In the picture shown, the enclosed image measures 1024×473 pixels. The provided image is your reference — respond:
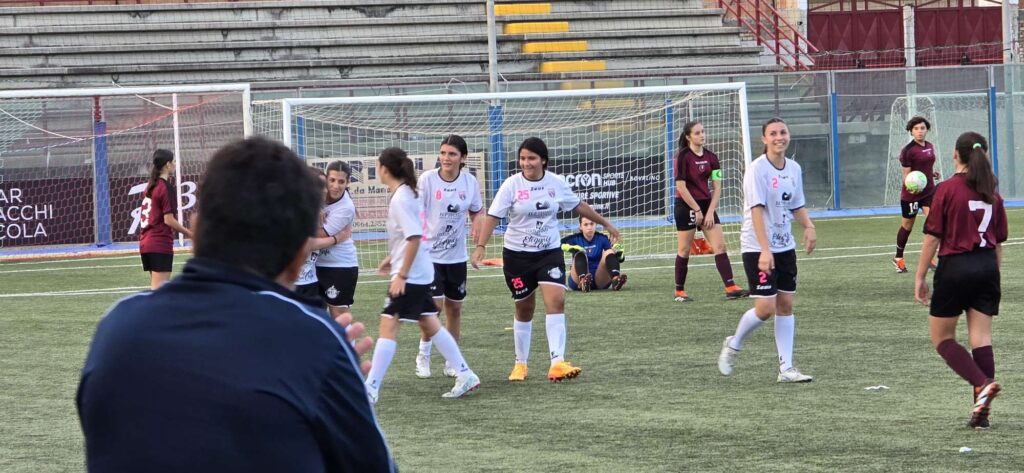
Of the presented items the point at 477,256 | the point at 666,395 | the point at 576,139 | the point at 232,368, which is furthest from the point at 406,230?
the point at 576,139

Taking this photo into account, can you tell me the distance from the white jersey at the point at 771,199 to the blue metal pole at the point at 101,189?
16.2 metres

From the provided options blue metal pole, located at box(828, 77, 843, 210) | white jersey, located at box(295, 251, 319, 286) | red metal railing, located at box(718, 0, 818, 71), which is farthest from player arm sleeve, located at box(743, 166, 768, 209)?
red metal railing, located at box(718, 0, 818, 71)

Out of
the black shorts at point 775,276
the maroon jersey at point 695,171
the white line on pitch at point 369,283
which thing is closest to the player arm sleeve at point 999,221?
the black shorts at point 775,276

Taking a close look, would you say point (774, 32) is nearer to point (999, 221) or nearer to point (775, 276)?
point (775, 276)

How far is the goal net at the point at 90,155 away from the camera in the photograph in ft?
73.8

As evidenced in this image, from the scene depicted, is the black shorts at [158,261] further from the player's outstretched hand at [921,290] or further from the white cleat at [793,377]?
the player's outstretched hand at [921,290]

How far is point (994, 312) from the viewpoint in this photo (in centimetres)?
738

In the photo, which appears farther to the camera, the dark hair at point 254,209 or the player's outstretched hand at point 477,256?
the player's outstretched hand at point 477,256

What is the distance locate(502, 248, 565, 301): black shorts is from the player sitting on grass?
5.57 metres

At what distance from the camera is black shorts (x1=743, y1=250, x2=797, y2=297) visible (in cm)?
891

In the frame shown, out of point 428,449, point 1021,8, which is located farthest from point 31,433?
point 1021,8

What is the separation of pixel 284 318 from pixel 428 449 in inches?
197

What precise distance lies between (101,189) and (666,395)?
1678cm

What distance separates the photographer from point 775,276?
29.4 ft
